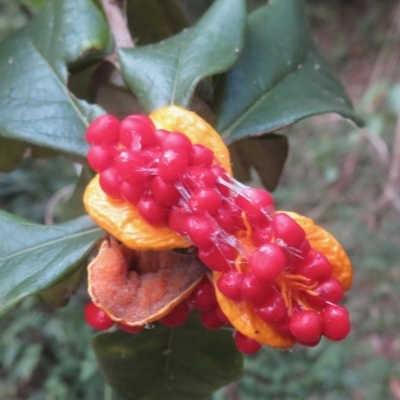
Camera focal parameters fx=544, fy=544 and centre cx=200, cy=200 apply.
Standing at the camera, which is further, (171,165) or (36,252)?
(36,252)

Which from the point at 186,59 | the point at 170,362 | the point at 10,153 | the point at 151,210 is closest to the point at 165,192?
the point at 151,210

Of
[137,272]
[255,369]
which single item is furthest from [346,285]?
[255,369]

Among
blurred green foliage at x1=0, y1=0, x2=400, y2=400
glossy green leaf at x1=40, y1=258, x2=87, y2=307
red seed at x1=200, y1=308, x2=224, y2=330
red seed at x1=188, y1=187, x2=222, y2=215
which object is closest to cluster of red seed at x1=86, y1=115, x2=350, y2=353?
→ red seed at x1=188, y1=187, x2=222, y2=215

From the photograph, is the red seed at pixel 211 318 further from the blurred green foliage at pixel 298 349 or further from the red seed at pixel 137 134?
the blurred green foliage at pixel 298 349

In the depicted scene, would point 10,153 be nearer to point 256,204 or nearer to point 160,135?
point 160,135

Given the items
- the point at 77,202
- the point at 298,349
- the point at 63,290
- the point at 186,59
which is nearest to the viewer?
the point at 186,59

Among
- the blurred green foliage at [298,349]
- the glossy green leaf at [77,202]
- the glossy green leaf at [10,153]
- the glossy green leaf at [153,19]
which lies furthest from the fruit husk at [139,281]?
A: the blurred green foliage at [298,349]

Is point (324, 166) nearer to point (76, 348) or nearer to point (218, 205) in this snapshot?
point (76, 348)
